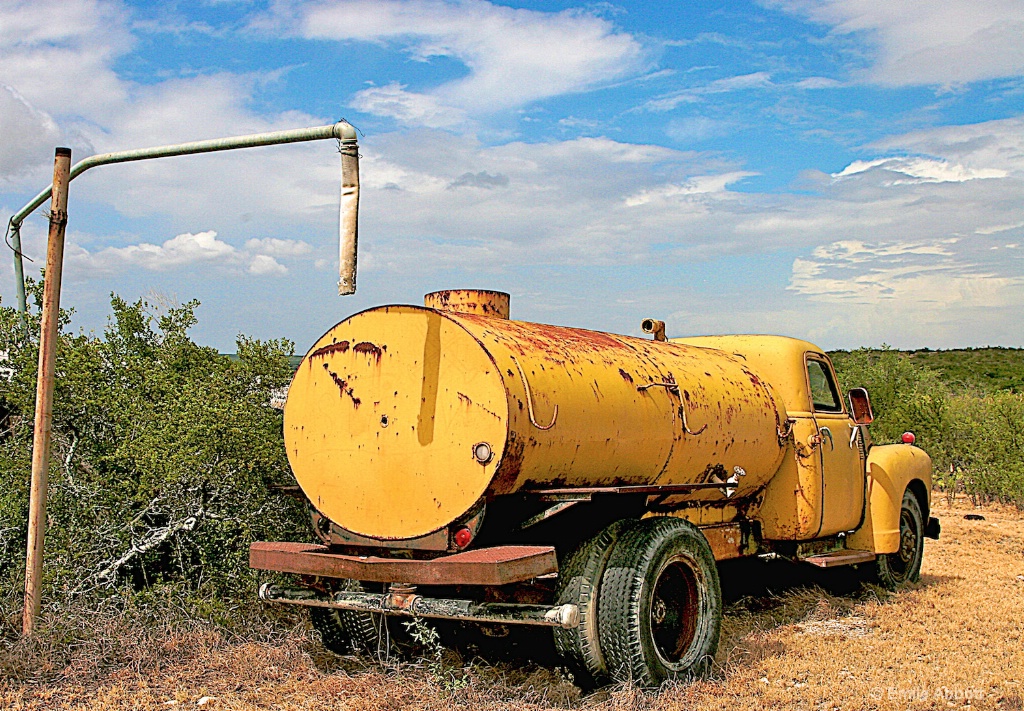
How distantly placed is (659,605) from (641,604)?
49 centimetres

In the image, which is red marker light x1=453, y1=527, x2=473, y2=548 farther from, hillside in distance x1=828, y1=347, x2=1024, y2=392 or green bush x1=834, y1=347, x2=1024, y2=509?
hillside in distance x1=828, y1=347, x2=1024, y2=392

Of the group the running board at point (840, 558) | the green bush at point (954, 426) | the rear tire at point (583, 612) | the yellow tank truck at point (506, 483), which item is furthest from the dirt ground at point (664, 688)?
the green bush at point (954, 426)

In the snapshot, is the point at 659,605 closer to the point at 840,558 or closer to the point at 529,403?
the point at 529,403

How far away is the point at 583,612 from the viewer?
5.46 metres

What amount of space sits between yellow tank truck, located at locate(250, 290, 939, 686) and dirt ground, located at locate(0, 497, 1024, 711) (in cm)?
27

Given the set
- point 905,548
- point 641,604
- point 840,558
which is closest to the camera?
point 641,604

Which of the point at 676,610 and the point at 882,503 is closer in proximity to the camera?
the point at 676,610

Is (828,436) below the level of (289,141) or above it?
below

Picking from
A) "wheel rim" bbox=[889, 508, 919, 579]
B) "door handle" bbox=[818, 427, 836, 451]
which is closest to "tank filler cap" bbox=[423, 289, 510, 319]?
"door handle" bbox=[818, 427, 836, 451]

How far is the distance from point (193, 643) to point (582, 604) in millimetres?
2661

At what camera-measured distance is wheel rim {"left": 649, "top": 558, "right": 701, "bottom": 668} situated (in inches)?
237

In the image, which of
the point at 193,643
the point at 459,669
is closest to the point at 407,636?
the point at 459,669

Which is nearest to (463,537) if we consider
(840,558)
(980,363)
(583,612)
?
(583,612)

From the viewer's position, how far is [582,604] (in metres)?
5.48
